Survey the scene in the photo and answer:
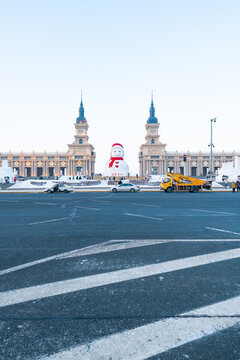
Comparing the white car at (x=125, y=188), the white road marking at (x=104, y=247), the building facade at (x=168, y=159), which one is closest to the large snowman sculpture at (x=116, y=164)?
the white car at (x=125, y=188)

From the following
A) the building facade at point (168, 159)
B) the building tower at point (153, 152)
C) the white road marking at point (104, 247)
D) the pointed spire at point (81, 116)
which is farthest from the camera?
the pointed spire at point (81, 116)

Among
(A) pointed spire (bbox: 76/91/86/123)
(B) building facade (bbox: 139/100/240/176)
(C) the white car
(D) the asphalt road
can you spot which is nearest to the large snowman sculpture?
(C) the white car

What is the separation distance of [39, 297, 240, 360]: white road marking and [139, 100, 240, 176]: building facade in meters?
110

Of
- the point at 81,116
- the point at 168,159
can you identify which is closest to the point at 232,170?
the point at 168,159

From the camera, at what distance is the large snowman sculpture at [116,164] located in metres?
46.9

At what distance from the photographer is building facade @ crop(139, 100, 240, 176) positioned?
369ft

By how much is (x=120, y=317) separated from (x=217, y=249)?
330 cm

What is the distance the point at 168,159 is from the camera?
378 feet

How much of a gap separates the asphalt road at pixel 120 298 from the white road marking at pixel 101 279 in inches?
0.6

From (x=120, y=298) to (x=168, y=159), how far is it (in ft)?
382

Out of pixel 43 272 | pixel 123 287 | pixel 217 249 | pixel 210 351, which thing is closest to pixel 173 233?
pixel 217 249

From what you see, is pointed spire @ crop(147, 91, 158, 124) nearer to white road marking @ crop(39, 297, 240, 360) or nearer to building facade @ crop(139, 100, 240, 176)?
building facade @ crop(139, 100, 240, 176)

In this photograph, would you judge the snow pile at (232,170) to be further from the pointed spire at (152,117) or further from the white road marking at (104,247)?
the pointed spire at (152,117)

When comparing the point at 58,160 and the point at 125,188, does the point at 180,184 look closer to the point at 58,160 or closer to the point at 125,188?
the point at 125,188
